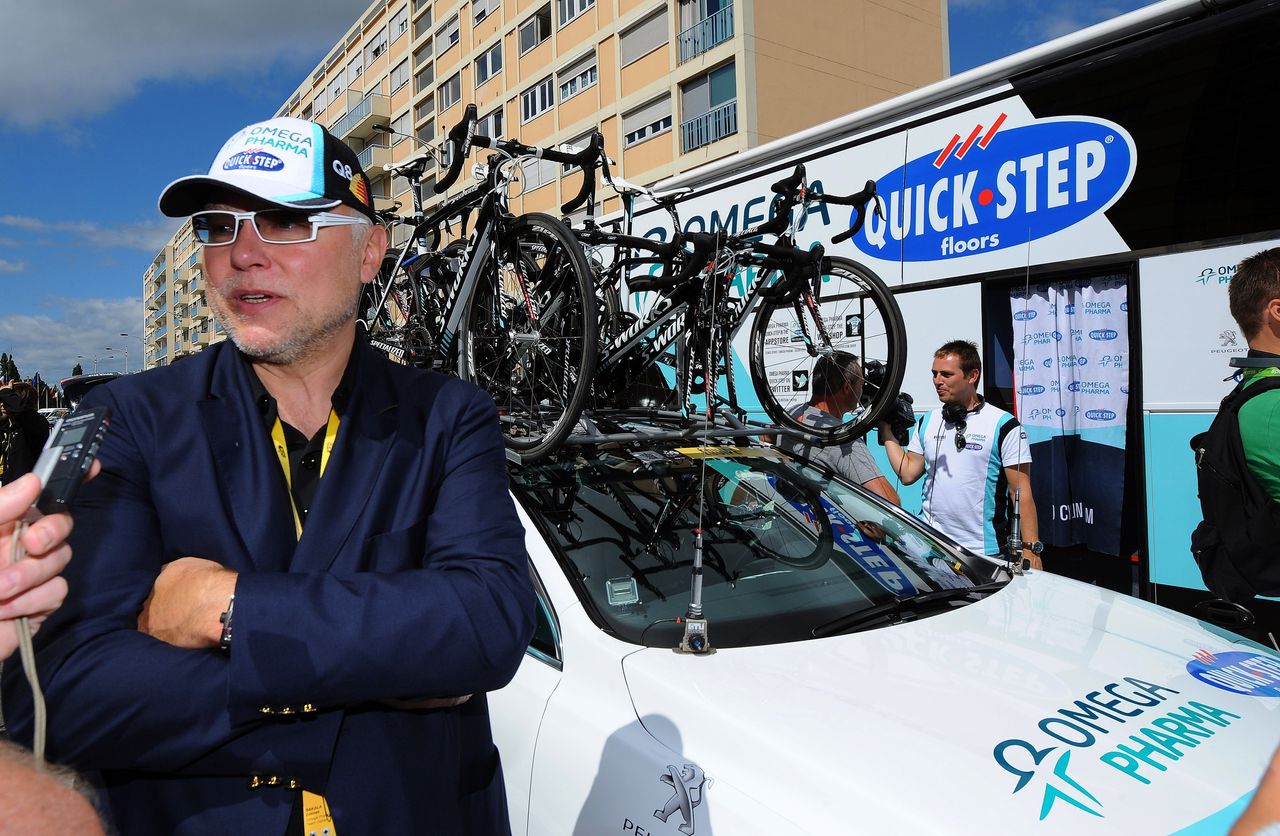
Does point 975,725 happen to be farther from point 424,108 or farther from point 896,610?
point 424,108

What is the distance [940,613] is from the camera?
7.74 feet

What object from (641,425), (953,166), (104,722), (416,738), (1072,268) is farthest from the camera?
(953,166)

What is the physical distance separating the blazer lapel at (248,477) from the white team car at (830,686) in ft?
2.84

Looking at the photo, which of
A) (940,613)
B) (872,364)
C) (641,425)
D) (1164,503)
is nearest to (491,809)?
(940,613)

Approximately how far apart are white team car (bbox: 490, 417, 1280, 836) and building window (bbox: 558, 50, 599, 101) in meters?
26.8

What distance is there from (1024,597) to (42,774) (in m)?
2.52

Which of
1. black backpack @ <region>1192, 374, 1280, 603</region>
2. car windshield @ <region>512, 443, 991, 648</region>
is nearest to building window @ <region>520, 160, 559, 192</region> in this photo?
car windshield @ <region>512, 443, 991, 648</region>

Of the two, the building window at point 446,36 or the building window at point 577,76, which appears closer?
the building window at point 577,76

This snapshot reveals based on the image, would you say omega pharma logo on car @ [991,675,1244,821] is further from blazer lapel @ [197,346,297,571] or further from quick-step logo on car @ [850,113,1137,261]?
quick-step logo on car @ [850,113,1137,261]

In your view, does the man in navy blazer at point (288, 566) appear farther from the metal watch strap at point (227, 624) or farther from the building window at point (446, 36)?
the building window at point (446, 36)

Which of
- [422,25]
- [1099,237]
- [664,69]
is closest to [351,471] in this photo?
[1099,237]

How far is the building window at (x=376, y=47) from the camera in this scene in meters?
42.3

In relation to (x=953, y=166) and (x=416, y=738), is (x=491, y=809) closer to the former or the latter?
(x=416, y=738)

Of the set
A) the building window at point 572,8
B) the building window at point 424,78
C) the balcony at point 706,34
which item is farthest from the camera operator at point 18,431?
the building window at point 424,78
